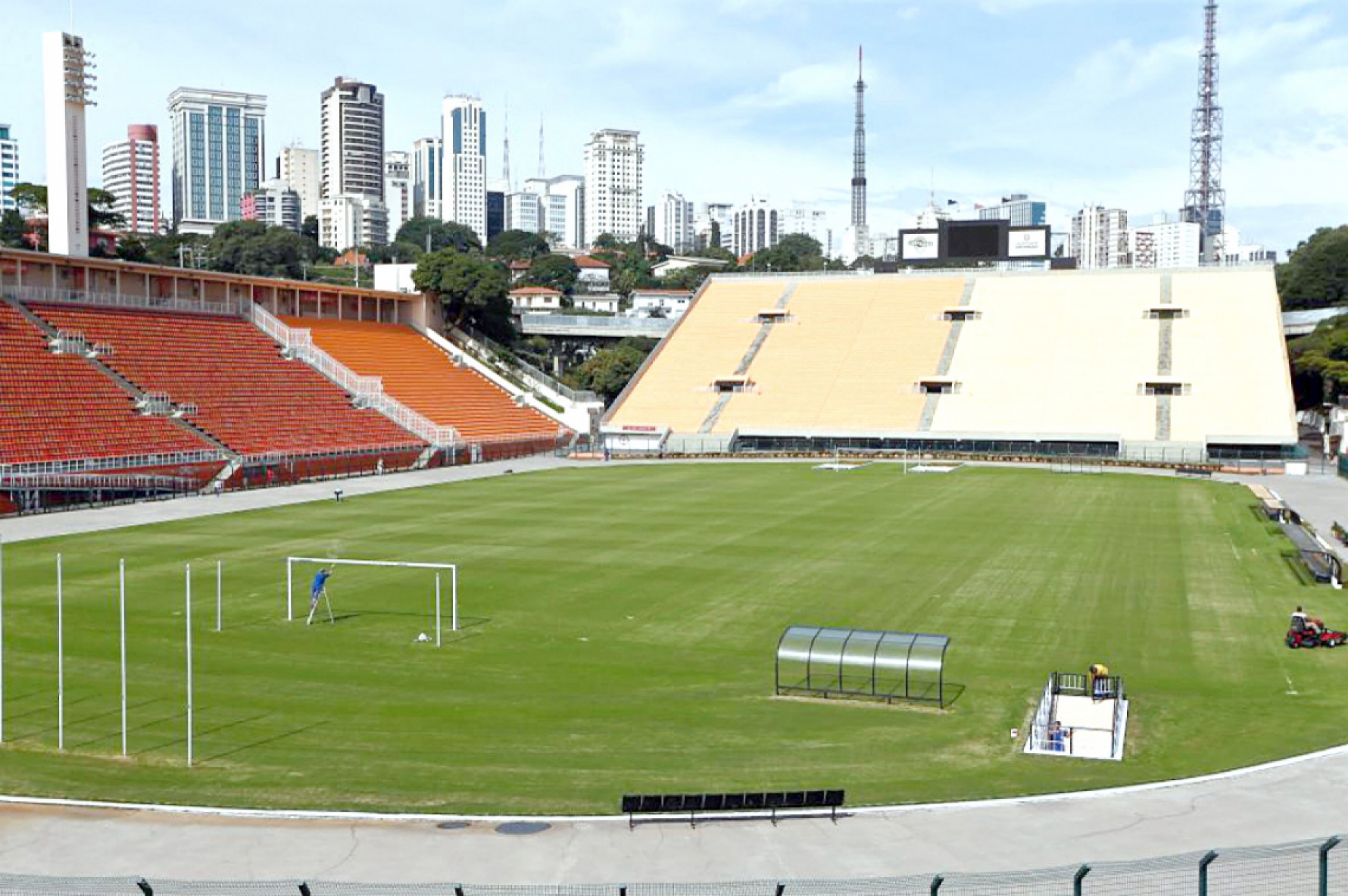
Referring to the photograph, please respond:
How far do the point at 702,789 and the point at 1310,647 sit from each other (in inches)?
651

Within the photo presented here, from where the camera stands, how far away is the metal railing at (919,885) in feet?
42.8

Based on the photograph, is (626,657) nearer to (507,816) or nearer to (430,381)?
(507,816)

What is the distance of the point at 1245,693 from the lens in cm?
2309

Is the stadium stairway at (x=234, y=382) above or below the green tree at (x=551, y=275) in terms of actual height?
below

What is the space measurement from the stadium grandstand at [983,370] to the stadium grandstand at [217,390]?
42.2 feet

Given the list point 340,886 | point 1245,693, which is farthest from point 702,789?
point 1245,693

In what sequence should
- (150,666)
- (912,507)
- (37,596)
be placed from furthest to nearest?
(912,507) → (37,596) → (150,666)

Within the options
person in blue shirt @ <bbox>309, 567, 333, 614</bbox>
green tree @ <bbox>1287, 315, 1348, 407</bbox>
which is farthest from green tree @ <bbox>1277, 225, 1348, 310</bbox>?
person in blue shirt @ <bbox>309, 567, 333, 614</bbox>

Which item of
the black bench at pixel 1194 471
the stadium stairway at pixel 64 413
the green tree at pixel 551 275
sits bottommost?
the black bench at pixel 1194 471

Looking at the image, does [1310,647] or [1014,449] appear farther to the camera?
[1014,449]

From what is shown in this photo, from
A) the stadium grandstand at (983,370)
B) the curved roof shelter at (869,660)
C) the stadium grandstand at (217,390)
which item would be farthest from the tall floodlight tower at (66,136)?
the curved roof shelter at (869,660)

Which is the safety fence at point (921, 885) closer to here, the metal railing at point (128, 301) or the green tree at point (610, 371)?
the metal railing at point (128, 301)

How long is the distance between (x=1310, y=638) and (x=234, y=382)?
193ft

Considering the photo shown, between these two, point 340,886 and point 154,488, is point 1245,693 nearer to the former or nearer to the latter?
point 340,886
